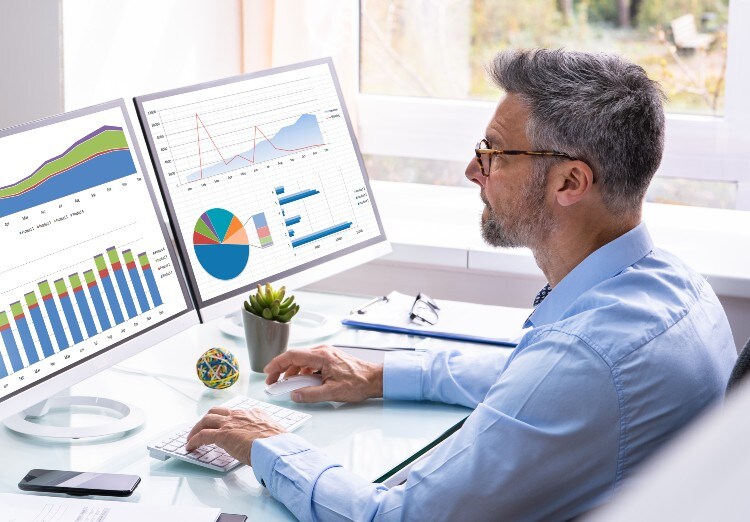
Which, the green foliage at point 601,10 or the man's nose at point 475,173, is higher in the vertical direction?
the green foliage at point 601,10

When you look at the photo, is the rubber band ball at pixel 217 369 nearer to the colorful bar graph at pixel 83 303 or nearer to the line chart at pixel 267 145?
the colorful bar graph at pixel 83 303

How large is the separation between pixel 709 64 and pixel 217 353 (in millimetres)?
1723

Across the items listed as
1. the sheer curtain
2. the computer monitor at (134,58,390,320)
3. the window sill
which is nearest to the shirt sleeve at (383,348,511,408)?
the computer monitor at (134,58,390,320)

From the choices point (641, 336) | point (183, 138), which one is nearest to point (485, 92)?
point (183, 138)

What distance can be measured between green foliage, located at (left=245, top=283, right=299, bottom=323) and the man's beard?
0.40m

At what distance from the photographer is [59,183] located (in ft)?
4.42

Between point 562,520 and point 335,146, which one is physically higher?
point 335,146

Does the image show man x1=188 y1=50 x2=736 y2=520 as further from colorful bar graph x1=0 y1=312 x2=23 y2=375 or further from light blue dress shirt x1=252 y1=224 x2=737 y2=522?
colorful bar graph x1=0 y1=312 x2=23 y2=375

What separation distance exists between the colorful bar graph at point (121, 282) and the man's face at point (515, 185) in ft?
1.81

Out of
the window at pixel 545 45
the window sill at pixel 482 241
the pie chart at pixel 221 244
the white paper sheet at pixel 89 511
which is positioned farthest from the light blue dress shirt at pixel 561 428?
the window at pixel 545 45

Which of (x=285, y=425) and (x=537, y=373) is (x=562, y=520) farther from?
(x=285, y=425)

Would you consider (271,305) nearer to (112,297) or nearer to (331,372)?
(331,372)

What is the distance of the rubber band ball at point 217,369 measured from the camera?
1520mm

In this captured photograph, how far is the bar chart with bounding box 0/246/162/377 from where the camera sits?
1.25 meters
